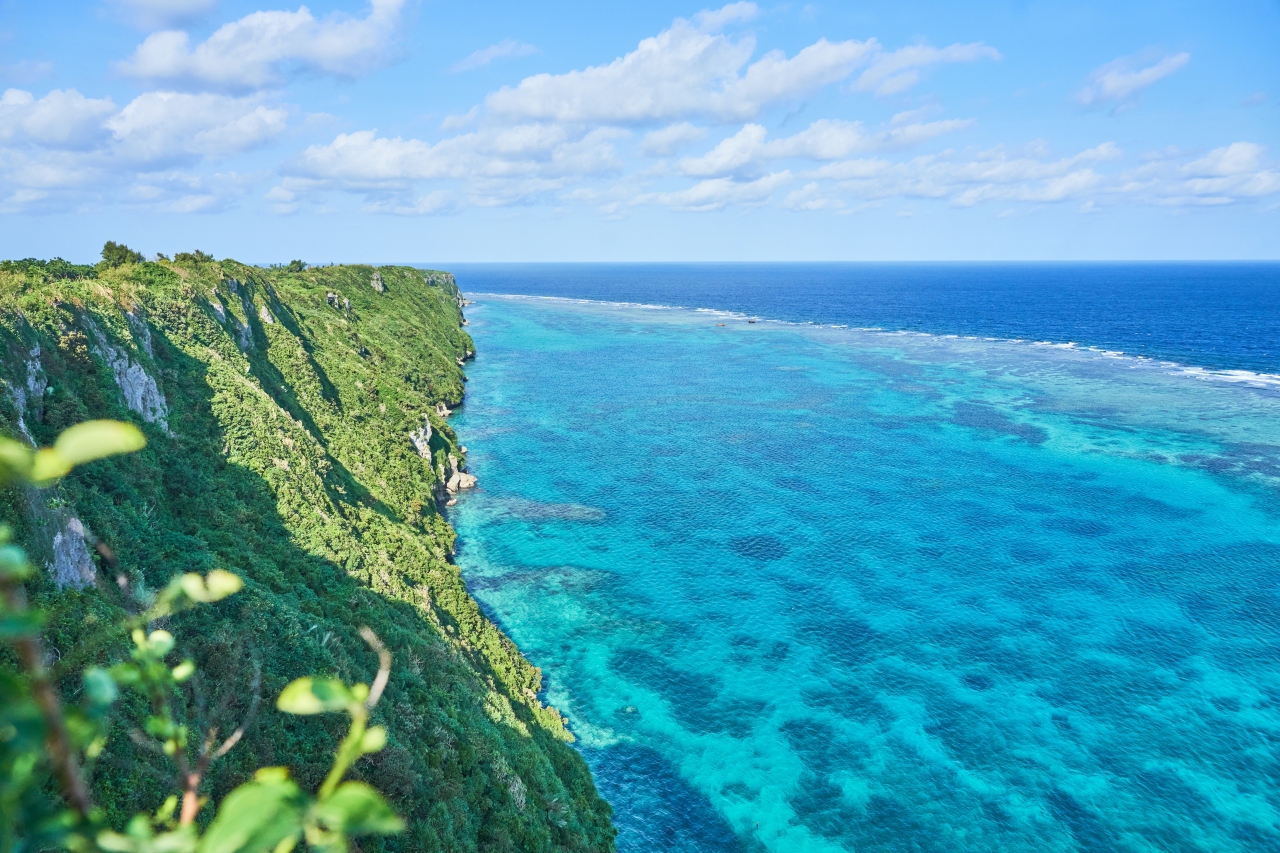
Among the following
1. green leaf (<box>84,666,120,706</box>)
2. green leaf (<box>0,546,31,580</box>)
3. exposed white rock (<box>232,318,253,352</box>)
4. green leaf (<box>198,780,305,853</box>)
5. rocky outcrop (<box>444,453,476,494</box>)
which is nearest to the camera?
green leaf (<box>0,546,31,580</box>)

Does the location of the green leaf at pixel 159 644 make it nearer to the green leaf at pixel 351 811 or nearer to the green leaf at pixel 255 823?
the green leaf at pixel 255 823

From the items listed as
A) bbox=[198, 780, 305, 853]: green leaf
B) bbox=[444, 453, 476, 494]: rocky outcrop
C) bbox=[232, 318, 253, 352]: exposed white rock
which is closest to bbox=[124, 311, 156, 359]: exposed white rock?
bbox=[232, 318, 253, 352]: exposed white rock

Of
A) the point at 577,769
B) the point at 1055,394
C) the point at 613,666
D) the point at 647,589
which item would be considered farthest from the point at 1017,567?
the point at 1055,394

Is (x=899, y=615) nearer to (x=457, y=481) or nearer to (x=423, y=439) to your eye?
(x=457, y=481)

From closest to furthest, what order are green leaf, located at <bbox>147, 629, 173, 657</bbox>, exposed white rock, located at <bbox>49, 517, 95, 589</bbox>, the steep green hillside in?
green leaf, located at <bbox>147, 629, 173, 657</bbox> → exposed white rock, located at <bbox>49, 517, 95, 589</bbox> → the steep green hillside

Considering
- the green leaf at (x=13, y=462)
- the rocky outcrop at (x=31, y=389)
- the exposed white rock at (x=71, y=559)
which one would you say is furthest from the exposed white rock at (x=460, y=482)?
the green leaf at (x=13, y=462)

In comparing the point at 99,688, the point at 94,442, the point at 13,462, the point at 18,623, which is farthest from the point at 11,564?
the point at 99,688

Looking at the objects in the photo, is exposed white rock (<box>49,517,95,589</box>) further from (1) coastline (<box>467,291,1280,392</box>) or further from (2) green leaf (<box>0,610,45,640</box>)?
(1) coastline (<box>467,291,1280,392</box>)
